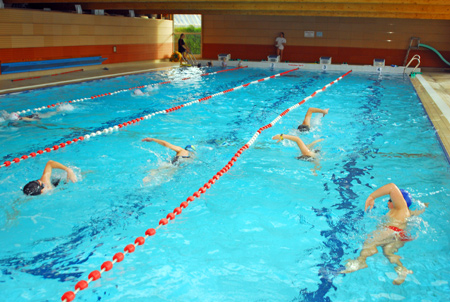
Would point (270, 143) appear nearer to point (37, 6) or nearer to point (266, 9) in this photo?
point (266, 9)

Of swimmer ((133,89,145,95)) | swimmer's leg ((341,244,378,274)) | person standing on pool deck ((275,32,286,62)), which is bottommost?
swimmer's leg ((341,244,378,274))

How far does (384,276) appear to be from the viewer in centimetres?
297

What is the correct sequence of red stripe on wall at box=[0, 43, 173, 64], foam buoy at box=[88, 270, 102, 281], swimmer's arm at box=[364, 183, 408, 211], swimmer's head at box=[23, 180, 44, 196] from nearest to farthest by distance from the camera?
foam buoy at box=[88, 270, 102, 281], swimmer's arm at box=[364, 183, 408, 211], swimmer's head at box=[23, 180, 44, 196], red stripe on wall at box=[0, 43, 173, 64]

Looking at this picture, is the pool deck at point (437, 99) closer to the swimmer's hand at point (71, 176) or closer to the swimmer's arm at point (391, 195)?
the swimmer's arm at point (391, 195)

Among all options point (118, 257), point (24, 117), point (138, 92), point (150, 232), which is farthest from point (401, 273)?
point (138, 92)

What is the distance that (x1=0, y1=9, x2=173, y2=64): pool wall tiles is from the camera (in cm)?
1168

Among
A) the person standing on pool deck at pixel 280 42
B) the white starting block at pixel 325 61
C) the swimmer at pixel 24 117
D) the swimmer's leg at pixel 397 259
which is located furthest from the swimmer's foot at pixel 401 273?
the person standing on pool deck at pixel 280 42

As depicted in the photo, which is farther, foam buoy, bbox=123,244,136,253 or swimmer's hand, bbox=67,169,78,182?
swimmer's hand, bbox=67,169,78,182

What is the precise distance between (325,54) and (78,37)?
11.3 m

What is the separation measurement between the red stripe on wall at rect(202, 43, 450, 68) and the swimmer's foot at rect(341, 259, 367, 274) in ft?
56.1

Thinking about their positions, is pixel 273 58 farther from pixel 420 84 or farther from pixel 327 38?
pixel 420 84

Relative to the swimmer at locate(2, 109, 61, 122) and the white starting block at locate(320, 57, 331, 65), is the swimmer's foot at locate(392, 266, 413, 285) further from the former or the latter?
the white starting block at locate(320, 57, 331, 65)

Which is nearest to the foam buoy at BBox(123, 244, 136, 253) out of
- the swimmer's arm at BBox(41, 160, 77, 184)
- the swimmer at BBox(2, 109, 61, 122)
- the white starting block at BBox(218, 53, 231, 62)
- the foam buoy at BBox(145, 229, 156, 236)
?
the foam buoy at BBox(145, 229, 156, 236)

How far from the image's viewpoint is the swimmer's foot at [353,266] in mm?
3038
